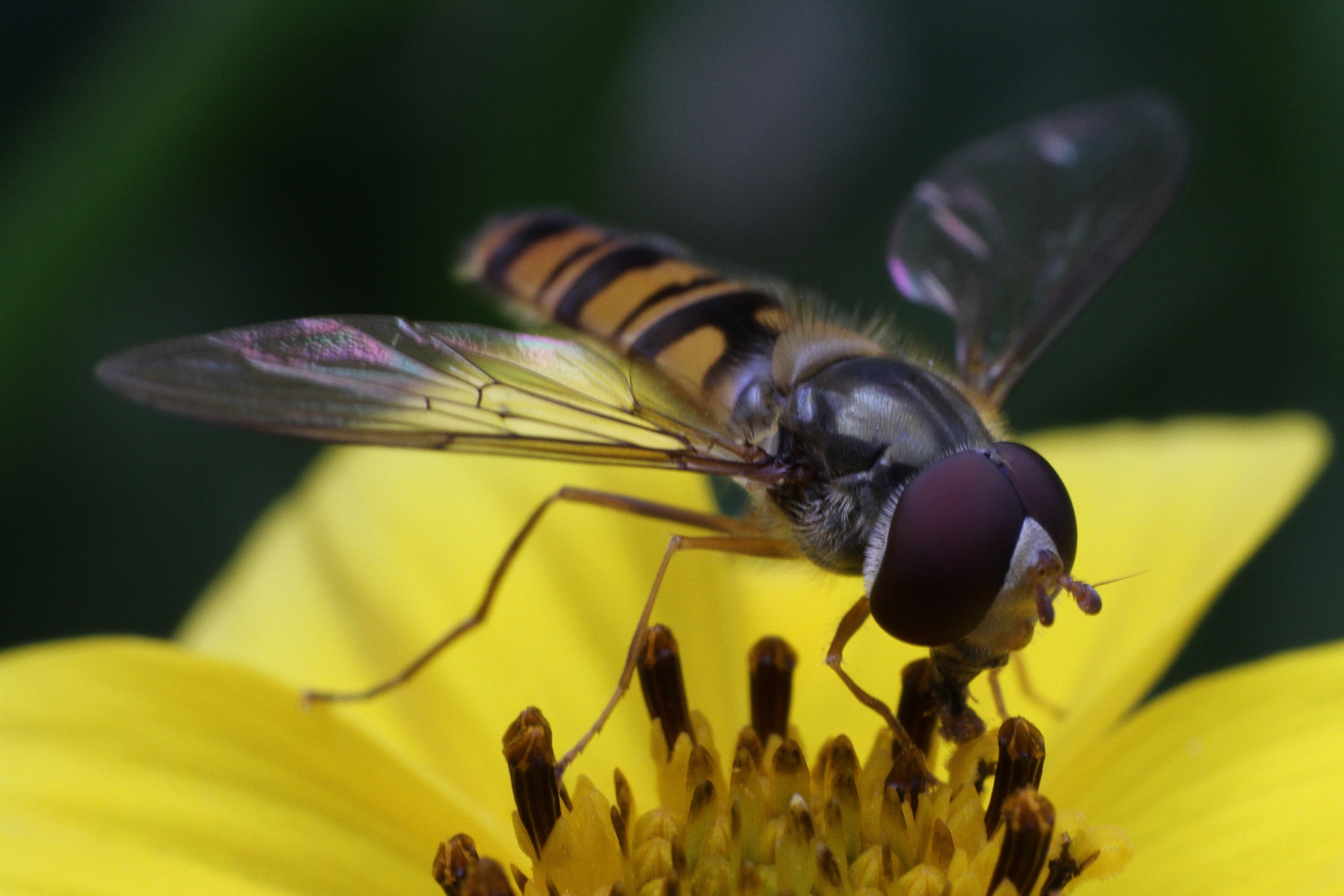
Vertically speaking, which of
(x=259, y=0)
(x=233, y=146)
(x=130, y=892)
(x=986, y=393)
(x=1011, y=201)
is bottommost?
(x=130, y=892)

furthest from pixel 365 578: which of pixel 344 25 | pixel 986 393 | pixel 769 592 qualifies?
pixel 344 25

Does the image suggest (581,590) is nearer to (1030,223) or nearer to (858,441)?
(858,441)

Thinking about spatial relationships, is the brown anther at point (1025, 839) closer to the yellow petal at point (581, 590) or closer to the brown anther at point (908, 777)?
the brown anther at point (908, 777)

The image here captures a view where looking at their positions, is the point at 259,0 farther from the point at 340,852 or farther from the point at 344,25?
the point at 340,852

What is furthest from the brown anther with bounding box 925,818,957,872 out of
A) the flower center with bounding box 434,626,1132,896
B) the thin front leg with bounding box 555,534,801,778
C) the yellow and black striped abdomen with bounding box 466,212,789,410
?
the yellow and black striped abdomen with bounding box 466,212,789,410

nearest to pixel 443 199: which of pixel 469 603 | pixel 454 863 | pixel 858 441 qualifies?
pixel 469 603
